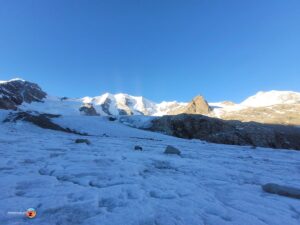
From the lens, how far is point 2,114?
34.2m

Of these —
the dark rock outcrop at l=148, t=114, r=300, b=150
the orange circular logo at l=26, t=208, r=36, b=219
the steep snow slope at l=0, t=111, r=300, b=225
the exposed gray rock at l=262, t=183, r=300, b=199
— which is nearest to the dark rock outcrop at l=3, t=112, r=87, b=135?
the dark rock outcrop at l=148, t=114, r=300, b=150

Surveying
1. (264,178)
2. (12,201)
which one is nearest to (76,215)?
(12,201)

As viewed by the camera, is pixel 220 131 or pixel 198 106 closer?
pixel 220 131

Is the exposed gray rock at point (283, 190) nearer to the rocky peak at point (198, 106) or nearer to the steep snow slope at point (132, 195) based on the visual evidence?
the steep snow slope at point (132, 195)

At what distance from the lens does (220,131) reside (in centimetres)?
4216

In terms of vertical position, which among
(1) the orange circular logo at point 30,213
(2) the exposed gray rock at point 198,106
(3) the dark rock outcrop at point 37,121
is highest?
(2) the exposed gray rock at point 198,106

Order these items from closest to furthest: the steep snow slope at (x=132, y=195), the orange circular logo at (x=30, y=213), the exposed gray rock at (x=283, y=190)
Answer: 1. the orange circular logo at (x=30, y=213)
2. the steep snow slope at (x=132, y=195)
3. the exposed gray rock at (x=283, y=190)

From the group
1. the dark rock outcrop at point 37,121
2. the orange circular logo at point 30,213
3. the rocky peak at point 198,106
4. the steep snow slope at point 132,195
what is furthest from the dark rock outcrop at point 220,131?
the rocky peak at point 198,106

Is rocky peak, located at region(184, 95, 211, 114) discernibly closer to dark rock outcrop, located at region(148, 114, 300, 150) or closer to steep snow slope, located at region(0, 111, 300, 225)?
dark rock outcrop, located at region(148, 114, 300, 150)

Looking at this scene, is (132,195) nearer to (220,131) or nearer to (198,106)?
(220,131)

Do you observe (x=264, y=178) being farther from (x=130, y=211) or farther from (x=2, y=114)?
(x=2, y=114)

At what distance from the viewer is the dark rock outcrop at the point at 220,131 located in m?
40.2

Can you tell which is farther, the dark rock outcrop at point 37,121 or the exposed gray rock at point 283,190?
the dark rock outcrop at point 37,121

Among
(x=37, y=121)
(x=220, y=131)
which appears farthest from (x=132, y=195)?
(x=220, y=131)
